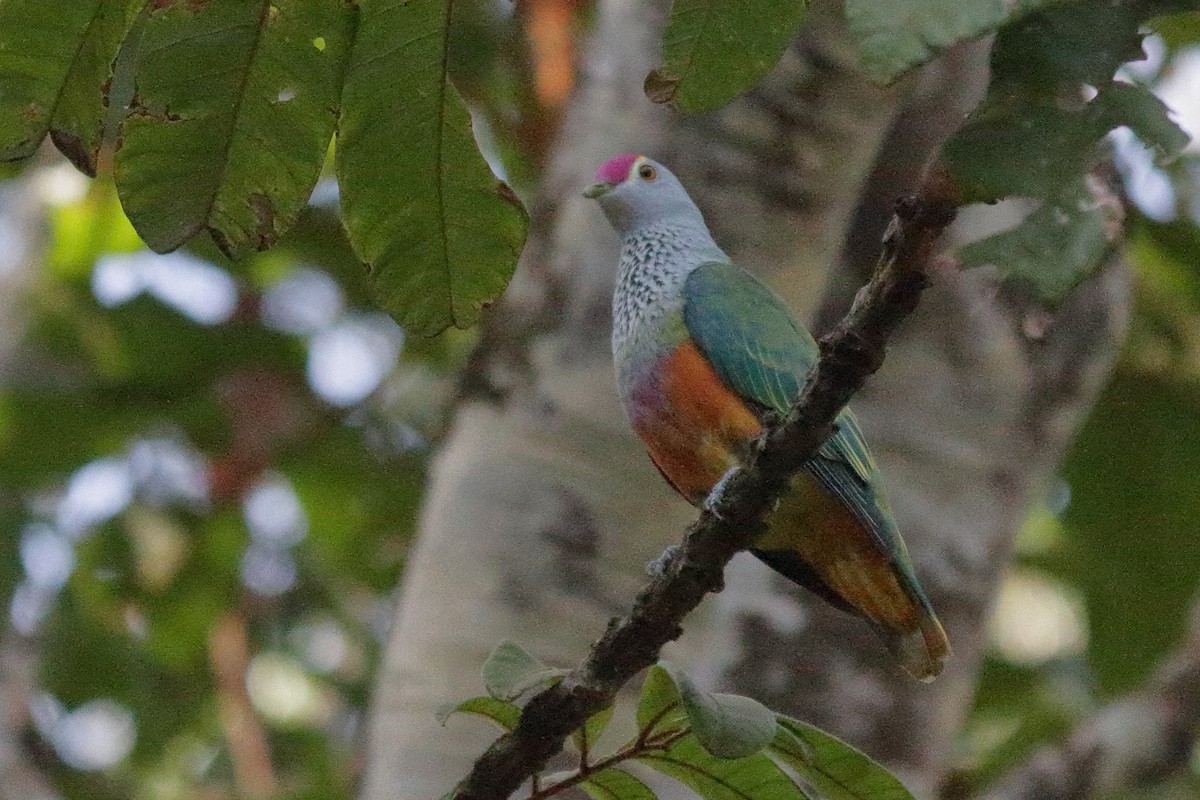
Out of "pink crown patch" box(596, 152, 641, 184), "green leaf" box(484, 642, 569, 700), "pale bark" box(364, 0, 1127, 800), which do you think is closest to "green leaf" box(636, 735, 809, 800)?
"green leaf" box(484, 642, 569, 700)

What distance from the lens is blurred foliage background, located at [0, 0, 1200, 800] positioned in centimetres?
476

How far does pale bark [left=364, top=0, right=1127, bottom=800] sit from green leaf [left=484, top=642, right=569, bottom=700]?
1.40m

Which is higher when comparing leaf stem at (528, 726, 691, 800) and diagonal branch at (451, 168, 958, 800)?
diagonal branch at (451, 168, 958, 800)

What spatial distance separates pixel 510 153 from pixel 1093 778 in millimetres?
3095

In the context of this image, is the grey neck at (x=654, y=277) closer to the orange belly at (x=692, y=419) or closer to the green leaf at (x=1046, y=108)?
the orange belly at (x=692, y=419)

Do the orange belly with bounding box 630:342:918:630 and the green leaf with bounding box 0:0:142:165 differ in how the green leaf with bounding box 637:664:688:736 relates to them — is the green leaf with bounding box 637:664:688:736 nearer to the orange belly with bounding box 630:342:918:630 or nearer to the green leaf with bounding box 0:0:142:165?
the green leaf with bounding box 0:0:142:165

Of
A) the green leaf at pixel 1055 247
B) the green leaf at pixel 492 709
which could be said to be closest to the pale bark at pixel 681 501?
the green leaf at pixel 492 709

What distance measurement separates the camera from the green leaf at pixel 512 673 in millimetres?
1614

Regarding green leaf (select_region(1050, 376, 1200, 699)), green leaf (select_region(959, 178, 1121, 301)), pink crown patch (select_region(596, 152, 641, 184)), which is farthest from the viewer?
green leaf (select_region(1050, 376, 1200, 699))

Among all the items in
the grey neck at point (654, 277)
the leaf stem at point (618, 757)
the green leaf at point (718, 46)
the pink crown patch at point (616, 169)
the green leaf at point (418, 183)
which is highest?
the green leaf at point (718, 46)

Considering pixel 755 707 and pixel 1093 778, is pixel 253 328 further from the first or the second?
pixel 755 707

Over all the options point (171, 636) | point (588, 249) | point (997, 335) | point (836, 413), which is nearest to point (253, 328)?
point (171, 636)

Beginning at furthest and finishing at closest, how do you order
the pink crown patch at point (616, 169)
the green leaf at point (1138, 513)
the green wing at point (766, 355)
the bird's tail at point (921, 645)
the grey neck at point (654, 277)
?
the green leaf at point (1138, 513)
the pink crown patch at point (616, 169)
the grey neck at point (654, 277)
the bird's tail at point (921, 645)
the green wing at point (766, 355)

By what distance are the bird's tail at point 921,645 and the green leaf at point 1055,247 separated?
157 cm
